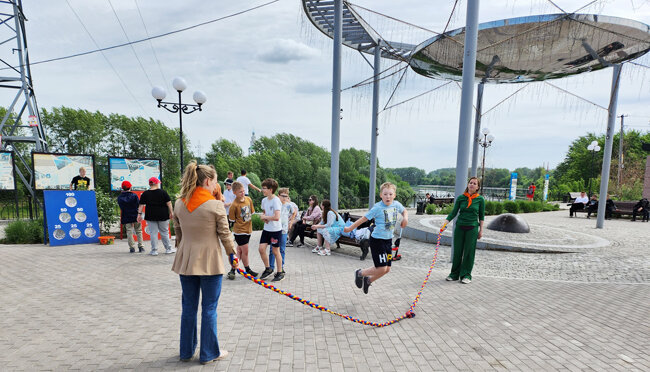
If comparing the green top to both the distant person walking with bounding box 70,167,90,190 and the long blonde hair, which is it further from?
the distant person walking with bounding box 70,167,90,190

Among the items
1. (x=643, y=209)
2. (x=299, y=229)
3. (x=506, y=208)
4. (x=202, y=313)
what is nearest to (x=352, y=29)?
(x=299, y=229)

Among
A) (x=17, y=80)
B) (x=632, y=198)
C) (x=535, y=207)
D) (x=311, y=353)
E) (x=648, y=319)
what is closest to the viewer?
(x=311, y=353)

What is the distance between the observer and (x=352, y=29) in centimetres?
1330

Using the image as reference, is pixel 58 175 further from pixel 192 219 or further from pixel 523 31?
pixel 523 31

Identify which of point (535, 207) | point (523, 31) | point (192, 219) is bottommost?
point (535, 207)

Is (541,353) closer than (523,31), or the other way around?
(541,353)

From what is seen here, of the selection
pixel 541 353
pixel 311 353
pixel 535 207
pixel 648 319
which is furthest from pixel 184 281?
pixel 535 207

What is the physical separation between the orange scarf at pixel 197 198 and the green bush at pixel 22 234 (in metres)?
9.20

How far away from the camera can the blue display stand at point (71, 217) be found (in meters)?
8.45

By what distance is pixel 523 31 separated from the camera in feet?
26.6

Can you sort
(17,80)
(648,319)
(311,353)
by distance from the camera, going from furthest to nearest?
(17,80)
(648,319)
(311,353)

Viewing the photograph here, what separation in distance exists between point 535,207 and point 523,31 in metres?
17.8

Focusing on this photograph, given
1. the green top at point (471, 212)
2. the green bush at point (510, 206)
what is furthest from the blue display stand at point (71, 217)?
the green bush at point (510, 206)

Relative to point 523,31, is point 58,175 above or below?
below
